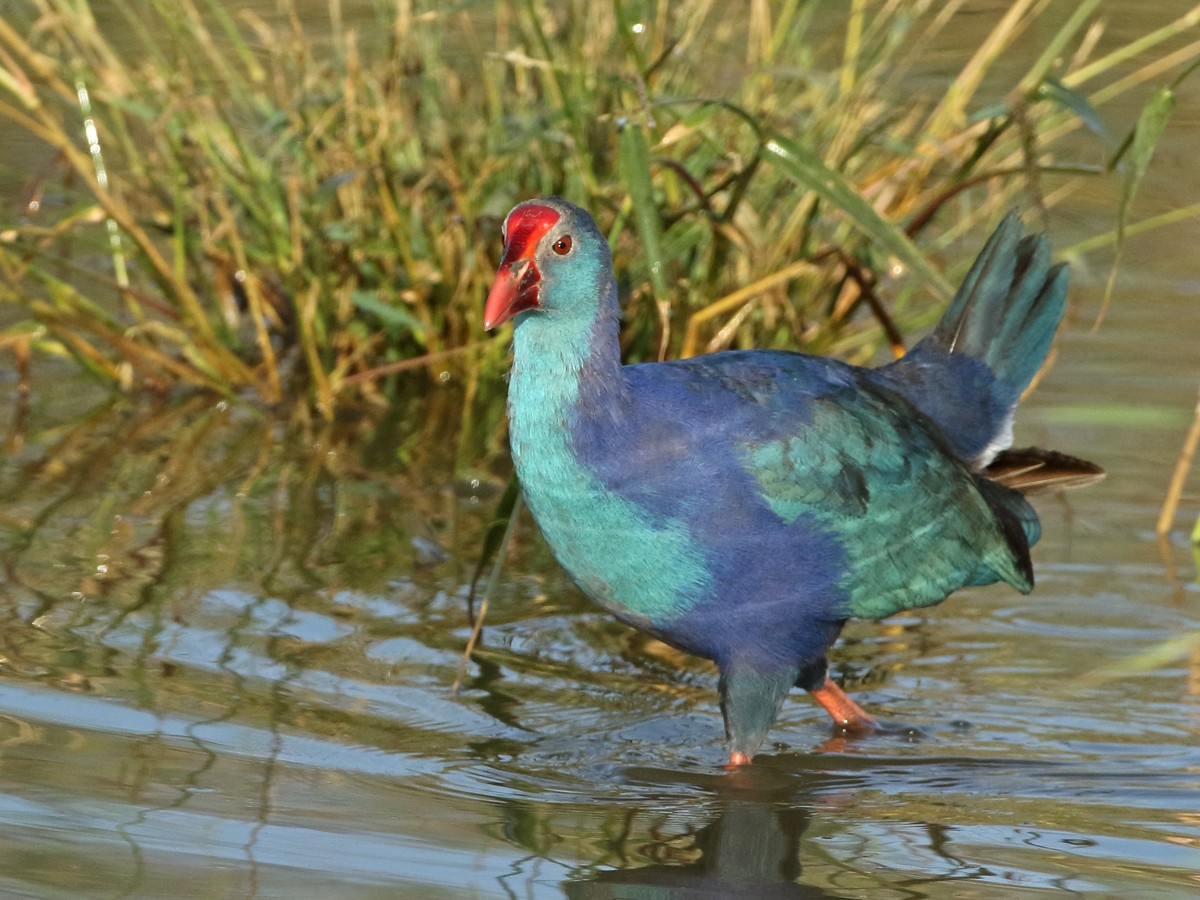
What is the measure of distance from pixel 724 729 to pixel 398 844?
853 mm

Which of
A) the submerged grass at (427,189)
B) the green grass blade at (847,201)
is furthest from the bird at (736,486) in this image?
the submerged grass at (427,189)

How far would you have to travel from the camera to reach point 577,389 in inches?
112

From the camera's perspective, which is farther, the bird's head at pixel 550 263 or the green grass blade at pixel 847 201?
the green grass blade at pixel 847 201

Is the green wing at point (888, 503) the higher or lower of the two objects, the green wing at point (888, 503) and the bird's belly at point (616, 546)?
the higher

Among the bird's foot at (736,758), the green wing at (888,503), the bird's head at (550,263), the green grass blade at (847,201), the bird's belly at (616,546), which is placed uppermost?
the green grass blade at (847,201)

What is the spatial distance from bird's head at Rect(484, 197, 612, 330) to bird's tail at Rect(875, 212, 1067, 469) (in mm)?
821

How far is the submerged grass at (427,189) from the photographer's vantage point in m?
4.23

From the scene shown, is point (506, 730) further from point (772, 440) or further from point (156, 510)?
point (156, 510)

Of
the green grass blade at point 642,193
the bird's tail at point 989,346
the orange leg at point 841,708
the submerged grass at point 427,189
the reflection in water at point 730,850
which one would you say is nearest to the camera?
the reflection in water at point 730,850

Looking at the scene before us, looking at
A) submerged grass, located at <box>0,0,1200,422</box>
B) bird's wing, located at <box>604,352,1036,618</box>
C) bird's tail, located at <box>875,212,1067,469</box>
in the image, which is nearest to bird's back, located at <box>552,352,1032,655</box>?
bird's wing, located at <box>604,352,1036,618</box>

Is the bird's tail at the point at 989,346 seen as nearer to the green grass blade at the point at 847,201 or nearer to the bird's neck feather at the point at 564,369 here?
the green grass blade at the point at 847,201

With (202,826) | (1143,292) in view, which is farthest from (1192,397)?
(202,826)

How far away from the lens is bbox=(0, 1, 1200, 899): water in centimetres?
252

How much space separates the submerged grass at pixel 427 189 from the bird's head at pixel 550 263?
3.33ft
